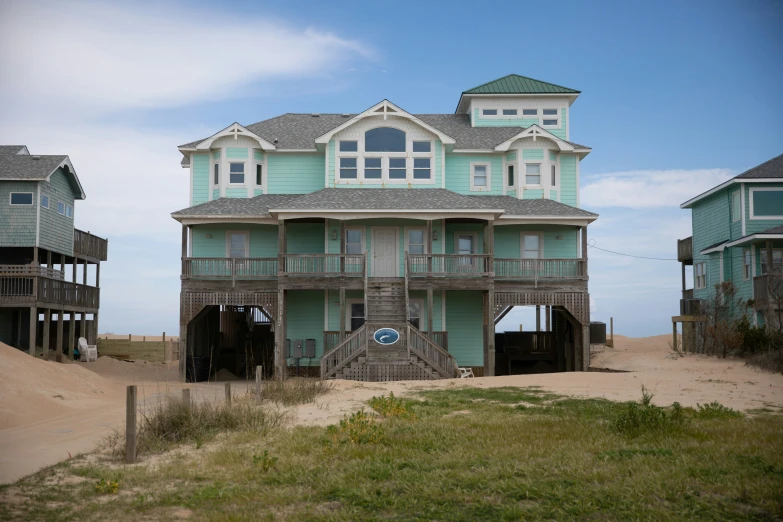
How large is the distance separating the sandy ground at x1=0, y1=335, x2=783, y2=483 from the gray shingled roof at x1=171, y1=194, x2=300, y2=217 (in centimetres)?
651

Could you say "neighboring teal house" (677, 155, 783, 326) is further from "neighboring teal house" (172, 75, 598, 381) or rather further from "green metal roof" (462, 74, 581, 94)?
"green metal roof" (462, 74, 581, 94)

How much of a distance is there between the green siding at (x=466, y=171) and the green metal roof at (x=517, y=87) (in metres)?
4.25

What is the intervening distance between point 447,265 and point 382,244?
297 cm

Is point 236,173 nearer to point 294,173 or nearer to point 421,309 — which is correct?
point 294,173

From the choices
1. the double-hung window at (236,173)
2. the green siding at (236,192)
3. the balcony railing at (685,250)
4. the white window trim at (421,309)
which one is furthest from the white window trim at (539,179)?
the balcony railing at (685,250)

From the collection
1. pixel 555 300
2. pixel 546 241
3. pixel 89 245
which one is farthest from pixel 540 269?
pixel 89 245

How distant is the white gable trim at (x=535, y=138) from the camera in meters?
33.4

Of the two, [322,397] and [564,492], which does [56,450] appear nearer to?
[322,397]

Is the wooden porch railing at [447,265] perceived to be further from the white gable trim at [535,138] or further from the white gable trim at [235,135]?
the white gable trim at [235,135]

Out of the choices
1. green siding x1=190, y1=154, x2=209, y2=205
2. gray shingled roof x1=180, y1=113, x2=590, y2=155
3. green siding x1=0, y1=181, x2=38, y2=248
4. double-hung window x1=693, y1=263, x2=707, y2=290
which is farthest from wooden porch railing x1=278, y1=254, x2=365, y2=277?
double-hung window x1=693, y1=263, x2=707, y2=290

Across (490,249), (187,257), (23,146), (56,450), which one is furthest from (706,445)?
(23,146)

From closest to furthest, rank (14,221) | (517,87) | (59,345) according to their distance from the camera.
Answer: (14,221) → (517,87) → (59,345)

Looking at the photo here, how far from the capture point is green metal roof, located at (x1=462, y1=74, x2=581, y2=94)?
122ft

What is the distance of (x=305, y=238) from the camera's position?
3272 centimetres
